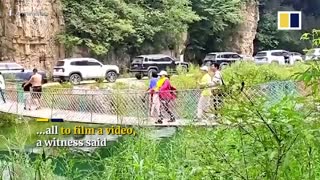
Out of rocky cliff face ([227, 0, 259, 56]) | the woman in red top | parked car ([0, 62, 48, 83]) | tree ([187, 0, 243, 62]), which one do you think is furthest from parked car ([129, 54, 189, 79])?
the woman in red top

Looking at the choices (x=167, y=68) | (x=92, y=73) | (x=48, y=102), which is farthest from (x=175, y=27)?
(x=48, y=102)

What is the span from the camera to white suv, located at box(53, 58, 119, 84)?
12.4m

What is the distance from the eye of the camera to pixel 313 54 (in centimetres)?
143

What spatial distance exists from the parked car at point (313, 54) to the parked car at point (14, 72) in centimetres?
955

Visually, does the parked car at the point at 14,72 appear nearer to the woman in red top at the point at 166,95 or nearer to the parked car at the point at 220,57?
the parked car at the point at 220,57

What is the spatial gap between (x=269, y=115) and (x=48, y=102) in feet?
23.4

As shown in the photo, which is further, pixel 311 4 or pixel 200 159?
pixel 311 4

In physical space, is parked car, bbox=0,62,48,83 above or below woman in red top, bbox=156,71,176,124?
above

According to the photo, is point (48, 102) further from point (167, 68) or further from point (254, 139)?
point (254, 139)

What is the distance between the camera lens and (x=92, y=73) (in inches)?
499

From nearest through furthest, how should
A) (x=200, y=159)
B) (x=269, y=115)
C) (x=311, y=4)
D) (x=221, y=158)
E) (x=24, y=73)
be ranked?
1. (x=269, y=115)
2. (x=221, y=158)
3. (x=200, y=159)
4. (x=24, y=73)
5. (x=311, y=4)

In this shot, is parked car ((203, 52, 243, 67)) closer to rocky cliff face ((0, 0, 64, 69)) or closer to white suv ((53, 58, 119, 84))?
white suv ((53, 58, 119, 84))

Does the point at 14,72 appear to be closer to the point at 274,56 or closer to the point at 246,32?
the point at 274,56

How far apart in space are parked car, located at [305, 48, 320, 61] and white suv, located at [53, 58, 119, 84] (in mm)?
10871
